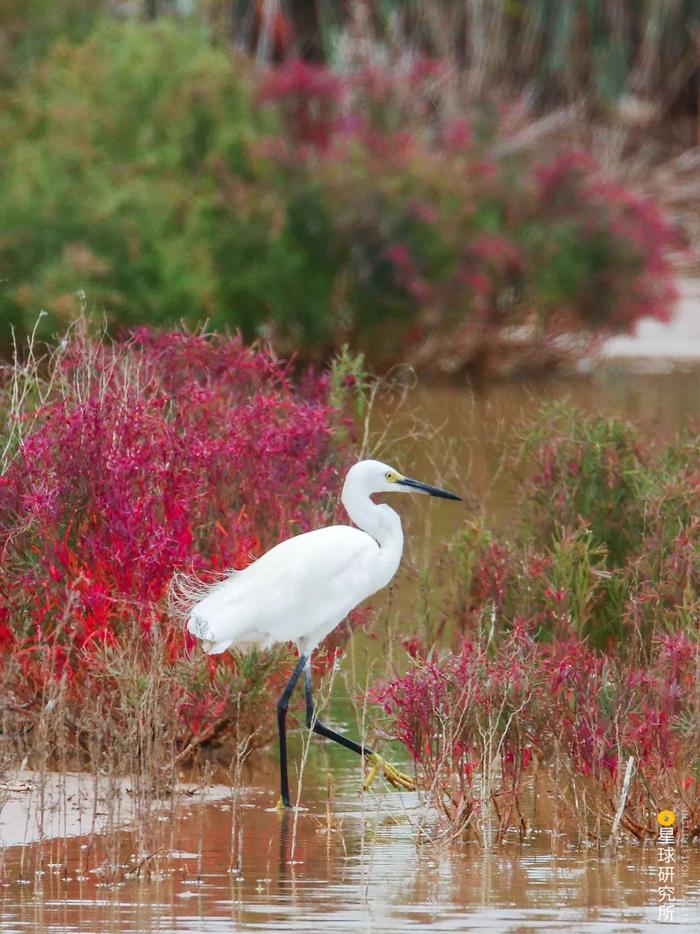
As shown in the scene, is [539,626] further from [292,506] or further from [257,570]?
[257,570]

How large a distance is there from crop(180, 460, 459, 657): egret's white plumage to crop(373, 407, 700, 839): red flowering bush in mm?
381

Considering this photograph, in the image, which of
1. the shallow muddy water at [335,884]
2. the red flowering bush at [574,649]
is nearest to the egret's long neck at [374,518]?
the red flowering bush at [574,649]

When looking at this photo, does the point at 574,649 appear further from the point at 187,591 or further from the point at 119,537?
the point at 119,537

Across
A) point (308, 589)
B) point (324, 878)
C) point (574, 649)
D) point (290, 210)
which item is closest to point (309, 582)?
Result: point (308, 589)

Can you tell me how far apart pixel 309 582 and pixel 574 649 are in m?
0.90

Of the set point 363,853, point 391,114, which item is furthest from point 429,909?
point 391,114

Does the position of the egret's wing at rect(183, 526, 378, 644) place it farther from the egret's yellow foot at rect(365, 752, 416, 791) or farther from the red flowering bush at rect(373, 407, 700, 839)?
the egret's yellow foot at rect(365, 752, 416, 791)

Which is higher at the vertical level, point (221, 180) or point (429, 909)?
point (221, 180)

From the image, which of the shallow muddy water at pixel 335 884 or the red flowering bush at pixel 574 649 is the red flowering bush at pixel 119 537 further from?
the red flowering bush at pixel 574 649

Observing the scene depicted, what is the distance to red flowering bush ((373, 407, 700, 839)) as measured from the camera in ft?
21.0

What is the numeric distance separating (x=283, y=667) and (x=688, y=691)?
1703 mm

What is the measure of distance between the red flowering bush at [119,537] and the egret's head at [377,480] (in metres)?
0.54

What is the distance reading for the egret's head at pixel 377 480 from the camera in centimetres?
729

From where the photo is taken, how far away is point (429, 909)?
566 cm
